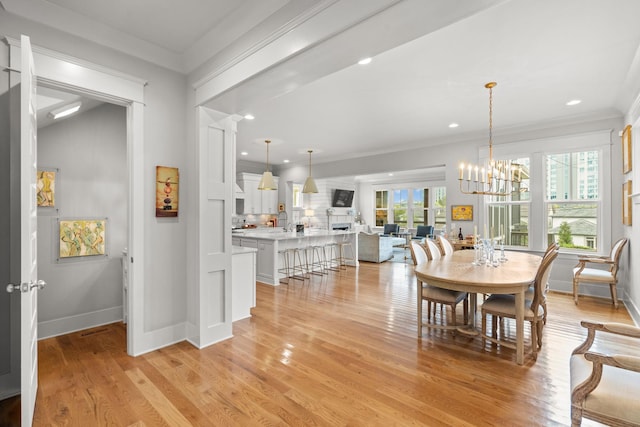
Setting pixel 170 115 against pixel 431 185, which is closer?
pixel 170 115

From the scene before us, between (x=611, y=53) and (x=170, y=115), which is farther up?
(x=611, y=53)

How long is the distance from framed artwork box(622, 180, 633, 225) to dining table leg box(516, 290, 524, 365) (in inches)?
106

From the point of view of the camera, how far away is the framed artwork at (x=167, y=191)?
2844mm

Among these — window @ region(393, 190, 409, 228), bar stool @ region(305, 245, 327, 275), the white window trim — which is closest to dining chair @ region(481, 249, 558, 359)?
the white window trim

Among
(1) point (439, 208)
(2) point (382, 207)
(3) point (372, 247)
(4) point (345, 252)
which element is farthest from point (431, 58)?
(2) point (382, 207)

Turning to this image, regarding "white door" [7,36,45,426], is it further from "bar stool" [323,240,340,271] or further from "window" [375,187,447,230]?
"window" [375,187,447,230]

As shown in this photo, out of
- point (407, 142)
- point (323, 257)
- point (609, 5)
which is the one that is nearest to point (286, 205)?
point (323, 257)

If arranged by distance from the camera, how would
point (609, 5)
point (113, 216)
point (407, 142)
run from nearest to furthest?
point (609, 5), point (113, 216), point (407, 142)

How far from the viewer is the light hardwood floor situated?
6.29 ft

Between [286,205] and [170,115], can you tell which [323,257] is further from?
[170,115]

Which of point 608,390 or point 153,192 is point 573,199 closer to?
point 608,390

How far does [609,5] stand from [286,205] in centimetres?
787

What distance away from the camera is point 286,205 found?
933 centimetres

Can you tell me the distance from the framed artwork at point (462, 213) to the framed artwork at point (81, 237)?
580 cm
